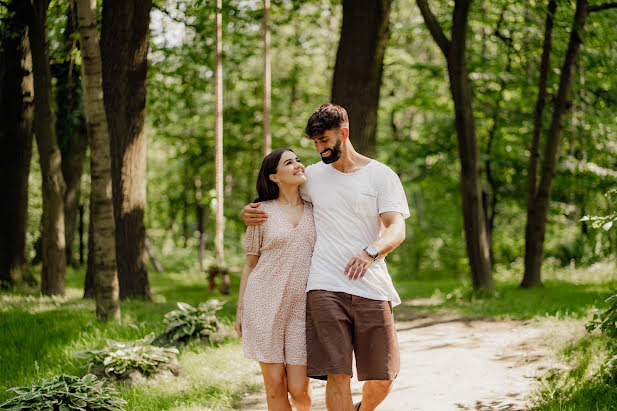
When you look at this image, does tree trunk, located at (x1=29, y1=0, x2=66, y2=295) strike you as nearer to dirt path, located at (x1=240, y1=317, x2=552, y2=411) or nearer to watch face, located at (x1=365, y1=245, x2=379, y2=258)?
dirt path, located at (x1=240, y1=317, x2=552, y2=411)

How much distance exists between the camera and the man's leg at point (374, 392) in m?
4.00

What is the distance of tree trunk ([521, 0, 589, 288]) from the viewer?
11.7 meters

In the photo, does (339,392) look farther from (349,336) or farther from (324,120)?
(324,120)

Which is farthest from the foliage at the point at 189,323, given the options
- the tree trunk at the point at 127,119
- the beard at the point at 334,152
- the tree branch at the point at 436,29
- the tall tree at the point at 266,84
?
the tree branch at the point at 436,29

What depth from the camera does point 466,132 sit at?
1125 centimetres

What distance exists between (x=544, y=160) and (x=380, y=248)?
965cm

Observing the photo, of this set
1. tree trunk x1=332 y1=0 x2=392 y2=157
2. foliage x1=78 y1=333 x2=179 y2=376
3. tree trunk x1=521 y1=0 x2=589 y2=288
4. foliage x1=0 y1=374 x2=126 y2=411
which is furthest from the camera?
tree trunk x1=521 y1=0 x2=589 y2=288

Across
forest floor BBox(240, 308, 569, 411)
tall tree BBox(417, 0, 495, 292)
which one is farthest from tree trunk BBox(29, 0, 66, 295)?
tall tree BBox(417, 0, 495, 292)

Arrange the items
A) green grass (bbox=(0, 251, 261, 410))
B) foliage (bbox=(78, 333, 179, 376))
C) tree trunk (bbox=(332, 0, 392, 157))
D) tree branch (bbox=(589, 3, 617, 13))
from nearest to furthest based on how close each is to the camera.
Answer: green grass (bbox=(0, 251, 261, 410))
foliage (bbox=(78, 333, 179, 376))
tree trunk (bbox=(332, 0, 392, 157))
tree branch (bbox=(589, 3, 617, 13))

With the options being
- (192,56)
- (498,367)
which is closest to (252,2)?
(192,56)

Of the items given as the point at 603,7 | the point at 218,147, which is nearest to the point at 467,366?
the point at 218,147

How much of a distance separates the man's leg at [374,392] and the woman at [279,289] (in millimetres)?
353

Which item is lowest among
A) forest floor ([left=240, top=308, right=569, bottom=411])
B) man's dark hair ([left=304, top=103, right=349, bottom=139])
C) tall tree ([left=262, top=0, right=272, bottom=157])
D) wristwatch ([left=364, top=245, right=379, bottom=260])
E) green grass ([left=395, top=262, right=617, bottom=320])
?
green grass ([left=395, top=262, right=617, bottom=320])

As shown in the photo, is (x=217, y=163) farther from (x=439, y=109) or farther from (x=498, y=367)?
(x=439, y=109)
